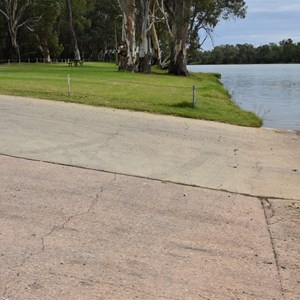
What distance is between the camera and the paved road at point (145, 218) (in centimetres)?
402

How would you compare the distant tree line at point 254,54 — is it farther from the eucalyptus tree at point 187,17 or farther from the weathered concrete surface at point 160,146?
the weathered concrete surface at point 160,146

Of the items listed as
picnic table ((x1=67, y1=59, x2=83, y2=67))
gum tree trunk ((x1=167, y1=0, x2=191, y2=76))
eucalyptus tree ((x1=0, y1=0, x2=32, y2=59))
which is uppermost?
eucalyptus tree ((x1=0, y1=0, x2=32, y2=59))

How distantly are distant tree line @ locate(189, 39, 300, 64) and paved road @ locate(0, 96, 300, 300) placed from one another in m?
135

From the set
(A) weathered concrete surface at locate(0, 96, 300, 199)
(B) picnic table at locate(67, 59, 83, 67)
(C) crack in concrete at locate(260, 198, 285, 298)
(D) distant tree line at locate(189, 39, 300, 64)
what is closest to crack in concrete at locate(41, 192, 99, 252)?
(A) weathered concrete surface at locate(0, 96, 300, 199)

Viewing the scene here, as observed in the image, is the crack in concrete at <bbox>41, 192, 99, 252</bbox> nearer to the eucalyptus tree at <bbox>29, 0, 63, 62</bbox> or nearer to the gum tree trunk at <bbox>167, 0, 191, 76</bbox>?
the gum tree trunk at <bbox>167, 0, 191, 76</bbox>

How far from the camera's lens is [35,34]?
67.7 meters

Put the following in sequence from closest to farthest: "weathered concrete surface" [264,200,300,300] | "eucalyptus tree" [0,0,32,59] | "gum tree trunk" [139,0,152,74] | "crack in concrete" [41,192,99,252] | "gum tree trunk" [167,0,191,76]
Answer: "weathered concrete surface" [264,200,300,300] < "crack in concrete" [41,192,99,252] < "gum tree trunk" [167,0,191,76] < "gum tree trunk" [139,0,152,74] < "eucalyptus tree" [0,0,32,59]

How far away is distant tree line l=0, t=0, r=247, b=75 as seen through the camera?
134ft

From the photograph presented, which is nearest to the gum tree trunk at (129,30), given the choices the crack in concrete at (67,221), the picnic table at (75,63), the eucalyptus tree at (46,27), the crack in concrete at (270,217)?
the picnic table at (75,63)

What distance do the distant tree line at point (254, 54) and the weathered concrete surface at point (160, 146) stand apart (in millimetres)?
130856

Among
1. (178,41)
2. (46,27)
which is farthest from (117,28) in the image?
(178,41)

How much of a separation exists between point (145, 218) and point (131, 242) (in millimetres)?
758

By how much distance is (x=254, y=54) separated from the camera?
511ft

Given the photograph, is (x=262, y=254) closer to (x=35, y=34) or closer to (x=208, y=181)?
(x=208, y=181)
